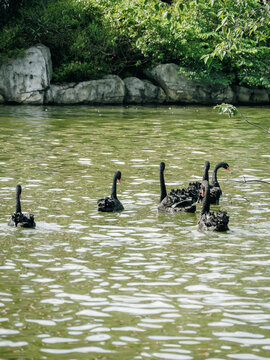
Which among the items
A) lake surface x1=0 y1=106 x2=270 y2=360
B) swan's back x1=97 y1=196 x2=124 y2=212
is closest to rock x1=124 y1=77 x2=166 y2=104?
lake surface x1=0 y1=106 x2=270 y2=360

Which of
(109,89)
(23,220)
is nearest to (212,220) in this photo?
(23,220)

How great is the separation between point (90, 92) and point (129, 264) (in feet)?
81.7

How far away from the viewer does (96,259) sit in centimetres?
945

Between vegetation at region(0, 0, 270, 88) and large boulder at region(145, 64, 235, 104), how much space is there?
556 millimetres

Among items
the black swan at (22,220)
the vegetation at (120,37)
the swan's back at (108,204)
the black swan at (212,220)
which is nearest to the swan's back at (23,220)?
the black swan at (22,220)

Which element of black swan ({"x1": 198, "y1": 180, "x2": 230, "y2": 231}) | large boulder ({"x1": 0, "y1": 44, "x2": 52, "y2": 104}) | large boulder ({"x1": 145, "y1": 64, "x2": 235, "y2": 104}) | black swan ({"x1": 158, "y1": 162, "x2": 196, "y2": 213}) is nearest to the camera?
black swan ({"x1": 198, "y1": 180, "x2": 230, "y2": 231})

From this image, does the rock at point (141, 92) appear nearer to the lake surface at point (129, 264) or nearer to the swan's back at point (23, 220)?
the lake surface at point (129, 264)

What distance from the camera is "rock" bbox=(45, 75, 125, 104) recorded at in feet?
109

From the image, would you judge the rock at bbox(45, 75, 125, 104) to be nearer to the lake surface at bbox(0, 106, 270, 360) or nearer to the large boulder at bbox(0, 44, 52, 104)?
the large boulder at bbox(0, 44, 52, 104)

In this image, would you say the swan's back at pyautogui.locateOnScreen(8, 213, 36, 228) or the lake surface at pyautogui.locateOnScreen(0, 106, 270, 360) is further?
the swan's back at pyautogui.locateOnScreen(8, 213, 36, 228)

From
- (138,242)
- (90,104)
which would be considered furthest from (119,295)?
(90,104)

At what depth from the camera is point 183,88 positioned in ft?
115

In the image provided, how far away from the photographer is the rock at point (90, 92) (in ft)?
109

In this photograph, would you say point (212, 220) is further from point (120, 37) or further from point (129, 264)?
point (120, 37)
